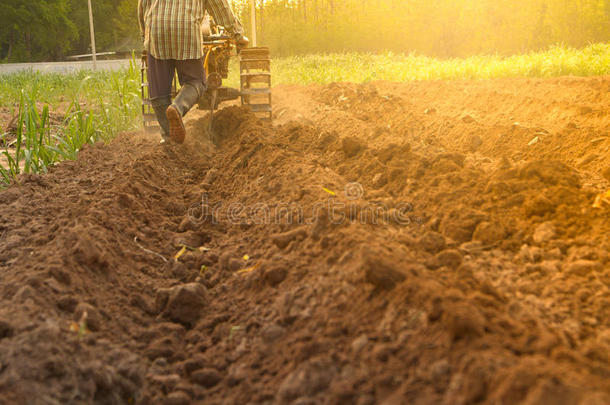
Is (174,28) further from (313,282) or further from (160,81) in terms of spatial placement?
(313,282)

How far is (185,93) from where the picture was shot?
5.18 m

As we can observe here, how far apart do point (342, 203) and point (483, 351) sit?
54.3 inches

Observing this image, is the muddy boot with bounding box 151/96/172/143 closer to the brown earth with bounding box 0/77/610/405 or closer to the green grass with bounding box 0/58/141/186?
the green grass with bounding box 0/58/141/186

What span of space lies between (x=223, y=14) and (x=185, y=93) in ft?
3.10

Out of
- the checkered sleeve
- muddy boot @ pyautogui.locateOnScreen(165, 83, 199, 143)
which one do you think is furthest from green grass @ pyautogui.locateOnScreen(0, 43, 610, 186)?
the checkered sleeve

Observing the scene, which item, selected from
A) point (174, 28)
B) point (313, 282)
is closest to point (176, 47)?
point (174, 28)

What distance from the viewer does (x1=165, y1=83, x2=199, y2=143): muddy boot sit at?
4855mm

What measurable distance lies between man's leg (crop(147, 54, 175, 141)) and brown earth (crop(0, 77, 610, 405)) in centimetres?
131

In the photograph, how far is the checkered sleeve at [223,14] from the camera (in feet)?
17.5

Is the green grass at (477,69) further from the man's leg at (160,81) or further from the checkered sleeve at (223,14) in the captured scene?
the man's leg at (160,81)

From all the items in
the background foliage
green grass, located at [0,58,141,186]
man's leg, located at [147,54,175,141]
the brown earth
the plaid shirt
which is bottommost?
the brown earth

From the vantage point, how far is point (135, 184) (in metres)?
3.75

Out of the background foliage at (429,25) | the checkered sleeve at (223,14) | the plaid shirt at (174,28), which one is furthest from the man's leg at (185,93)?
the background foliage at (429,25)

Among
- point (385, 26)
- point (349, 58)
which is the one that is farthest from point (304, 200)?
point (385, 26)
